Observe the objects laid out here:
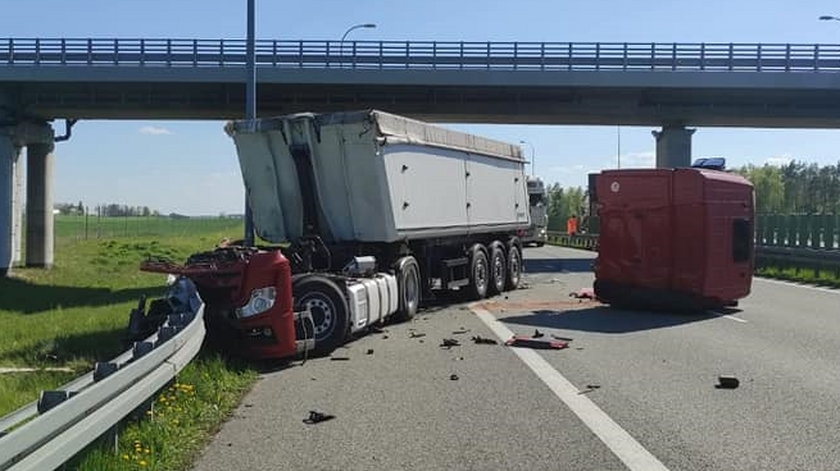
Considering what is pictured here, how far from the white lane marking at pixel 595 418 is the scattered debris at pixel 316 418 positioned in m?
2.17

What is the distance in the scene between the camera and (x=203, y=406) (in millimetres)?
8141

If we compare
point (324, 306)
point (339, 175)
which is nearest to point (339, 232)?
point (339, 175)

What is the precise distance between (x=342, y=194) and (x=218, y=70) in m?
19.4

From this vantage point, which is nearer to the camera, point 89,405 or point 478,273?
point 89,405

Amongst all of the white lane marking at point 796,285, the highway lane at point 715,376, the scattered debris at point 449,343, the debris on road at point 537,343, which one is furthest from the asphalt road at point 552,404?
the white lane marking at point 796,285

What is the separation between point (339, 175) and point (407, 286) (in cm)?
239

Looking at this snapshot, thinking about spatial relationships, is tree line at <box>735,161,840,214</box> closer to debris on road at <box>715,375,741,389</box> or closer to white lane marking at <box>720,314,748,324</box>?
white lane marking at <box>720,314,748,324</box>

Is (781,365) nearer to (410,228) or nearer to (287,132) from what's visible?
(410,228)

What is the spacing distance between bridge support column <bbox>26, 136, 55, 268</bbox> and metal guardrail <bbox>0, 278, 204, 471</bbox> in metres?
30.1

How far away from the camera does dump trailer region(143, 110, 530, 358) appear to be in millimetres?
10859

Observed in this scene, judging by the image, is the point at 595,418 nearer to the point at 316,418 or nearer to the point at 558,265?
the point at 316,418

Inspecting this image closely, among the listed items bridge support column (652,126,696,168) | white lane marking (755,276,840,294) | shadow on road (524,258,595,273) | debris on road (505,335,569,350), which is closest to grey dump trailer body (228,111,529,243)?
debris on road (505,335,569,350)

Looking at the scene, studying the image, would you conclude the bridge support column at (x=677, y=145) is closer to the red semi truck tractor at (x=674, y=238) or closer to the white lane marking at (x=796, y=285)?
the white lane marking at (x=796, y=285)

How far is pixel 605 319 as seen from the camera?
16.0 meters
